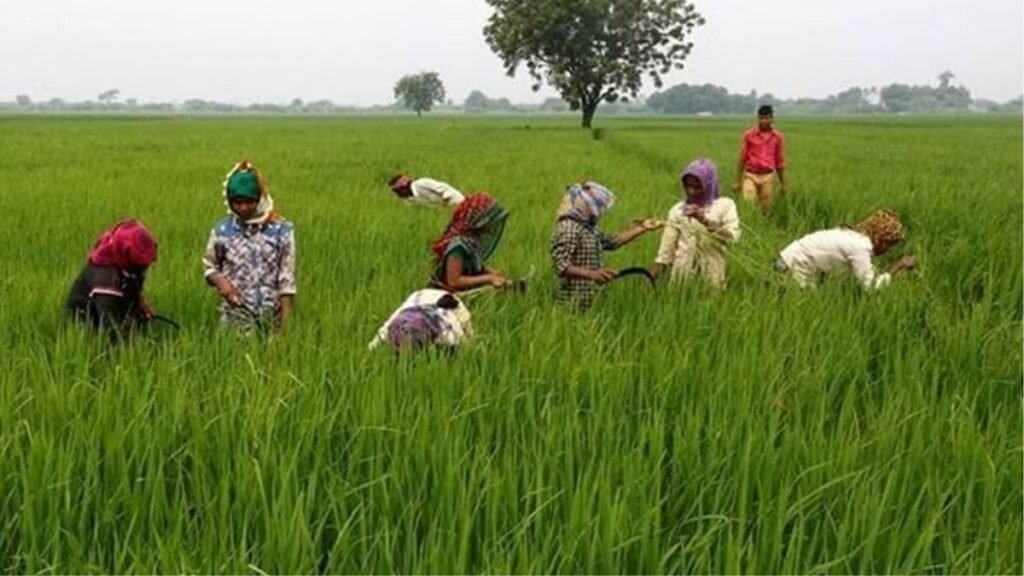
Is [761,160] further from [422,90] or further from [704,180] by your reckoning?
[422,90]

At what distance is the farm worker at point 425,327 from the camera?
278 cm

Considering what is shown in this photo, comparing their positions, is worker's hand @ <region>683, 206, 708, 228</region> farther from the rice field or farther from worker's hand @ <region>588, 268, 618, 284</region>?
worker's hand @ <region>588, 268, 618, 284</region>

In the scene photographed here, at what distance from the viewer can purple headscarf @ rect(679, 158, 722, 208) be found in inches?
163

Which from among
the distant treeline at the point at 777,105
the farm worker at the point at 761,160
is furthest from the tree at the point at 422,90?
the farm worker at the point at 761,160

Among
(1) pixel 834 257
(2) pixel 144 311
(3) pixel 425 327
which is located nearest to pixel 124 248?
(2) pixel 144 311

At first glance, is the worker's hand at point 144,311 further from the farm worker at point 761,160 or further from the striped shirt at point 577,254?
the farm worker at point 761,160

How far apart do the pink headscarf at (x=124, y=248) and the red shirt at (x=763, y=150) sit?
5.40 m

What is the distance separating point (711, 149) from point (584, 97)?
19.1 m

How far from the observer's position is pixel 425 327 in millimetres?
2799

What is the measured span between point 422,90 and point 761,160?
4149 inches

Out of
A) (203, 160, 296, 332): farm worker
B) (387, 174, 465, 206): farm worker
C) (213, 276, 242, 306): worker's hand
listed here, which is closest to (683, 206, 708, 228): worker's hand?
(203, 160, 296, 332): farm worker

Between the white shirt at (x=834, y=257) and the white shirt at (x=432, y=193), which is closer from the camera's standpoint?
the white shirt at (x=834, y=257)

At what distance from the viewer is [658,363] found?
2.67 meters

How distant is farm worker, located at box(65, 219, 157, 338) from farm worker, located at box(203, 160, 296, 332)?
0.98 ft
